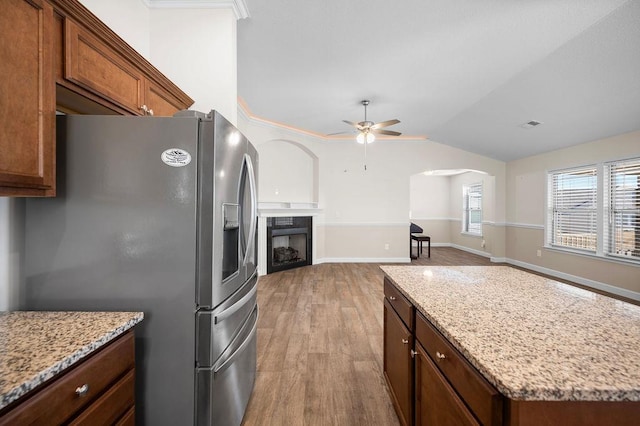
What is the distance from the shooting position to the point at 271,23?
2.40 meters

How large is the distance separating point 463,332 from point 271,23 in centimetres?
277

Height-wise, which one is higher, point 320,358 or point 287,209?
point 287,209

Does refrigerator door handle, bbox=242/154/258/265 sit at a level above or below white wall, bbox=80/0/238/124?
below

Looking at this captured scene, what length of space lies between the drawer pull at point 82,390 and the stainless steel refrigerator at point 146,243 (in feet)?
1.07

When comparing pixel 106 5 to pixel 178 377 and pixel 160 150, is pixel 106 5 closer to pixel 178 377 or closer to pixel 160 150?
pixel 160 150

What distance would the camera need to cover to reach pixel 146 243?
1.14 meters

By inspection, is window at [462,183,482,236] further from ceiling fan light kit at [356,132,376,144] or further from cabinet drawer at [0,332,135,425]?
cabinet drawer at [0,332,135,425]

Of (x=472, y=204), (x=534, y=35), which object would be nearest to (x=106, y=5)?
(x=534, y=35)

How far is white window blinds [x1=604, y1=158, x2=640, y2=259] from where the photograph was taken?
144 inches

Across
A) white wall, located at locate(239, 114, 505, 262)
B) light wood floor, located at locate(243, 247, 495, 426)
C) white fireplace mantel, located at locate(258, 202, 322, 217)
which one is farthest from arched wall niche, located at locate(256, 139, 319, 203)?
light wood floor, located at locate(243, 247, 495, 426)

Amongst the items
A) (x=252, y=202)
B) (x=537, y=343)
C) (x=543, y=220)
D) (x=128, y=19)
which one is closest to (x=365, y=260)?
(x=543, y=220)

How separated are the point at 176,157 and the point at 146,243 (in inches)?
15.5

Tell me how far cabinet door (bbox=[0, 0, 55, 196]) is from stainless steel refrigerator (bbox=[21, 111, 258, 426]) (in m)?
0.14

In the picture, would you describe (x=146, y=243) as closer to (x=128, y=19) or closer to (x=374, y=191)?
(x=128, y=19)
